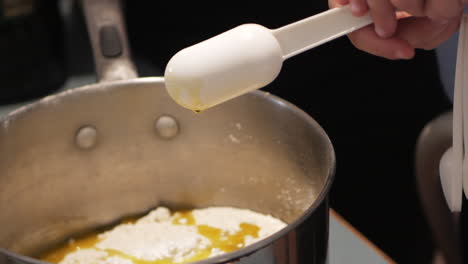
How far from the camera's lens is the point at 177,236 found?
31.5 inches

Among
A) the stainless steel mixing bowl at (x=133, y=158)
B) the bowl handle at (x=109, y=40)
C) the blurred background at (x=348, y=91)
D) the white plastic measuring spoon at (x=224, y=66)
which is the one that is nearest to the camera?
the white plastic measuring spoon at (x=224, y=66)

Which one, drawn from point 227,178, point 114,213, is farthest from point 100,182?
point 227,178

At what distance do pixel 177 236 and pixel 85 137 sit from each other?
17cm

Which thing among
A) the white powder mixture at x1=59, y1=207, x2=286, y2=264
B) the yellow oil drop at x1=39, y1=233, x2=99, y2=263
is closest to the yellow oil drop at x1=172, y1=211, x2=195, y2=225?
the white powder mixture at x1=59, y1=207, x2=286, y2=264

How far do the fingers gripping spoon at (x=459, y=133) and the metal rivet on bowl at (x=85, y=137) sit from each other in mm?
428

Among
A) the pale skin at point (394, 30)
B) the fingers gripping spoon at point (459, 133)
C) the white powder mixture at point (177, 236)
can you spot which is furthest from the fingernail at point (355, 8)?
the white powder mixture at point (177, 236)

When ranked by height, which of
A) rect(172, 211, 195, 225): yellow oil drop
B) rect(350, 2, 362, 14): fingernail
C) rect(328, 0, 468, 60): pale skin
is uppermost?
rect(350, 2, 362, 14): fingernail

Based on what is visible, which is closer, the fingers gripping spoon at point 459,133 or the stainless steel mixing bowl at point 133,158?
the fingers gripping spoon at point 459,133

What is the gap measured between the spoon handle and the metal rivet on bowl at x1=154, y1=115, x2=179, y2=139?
320 mm

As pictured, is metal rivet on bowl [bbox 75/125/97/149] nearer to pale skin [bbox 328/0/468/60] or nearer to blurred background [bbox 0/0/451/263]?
pale skin [bbox 328/0/468/60]

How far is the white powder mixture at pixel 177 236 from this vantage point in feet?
2.52

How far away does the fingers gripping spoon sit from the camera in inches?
24.0

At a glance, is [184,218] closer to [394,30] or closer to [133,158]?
[133,158]

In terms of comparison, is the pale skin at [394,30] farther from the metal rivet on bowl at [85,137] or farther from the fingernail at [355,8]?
the metal rivet on bowl at [85,137]
